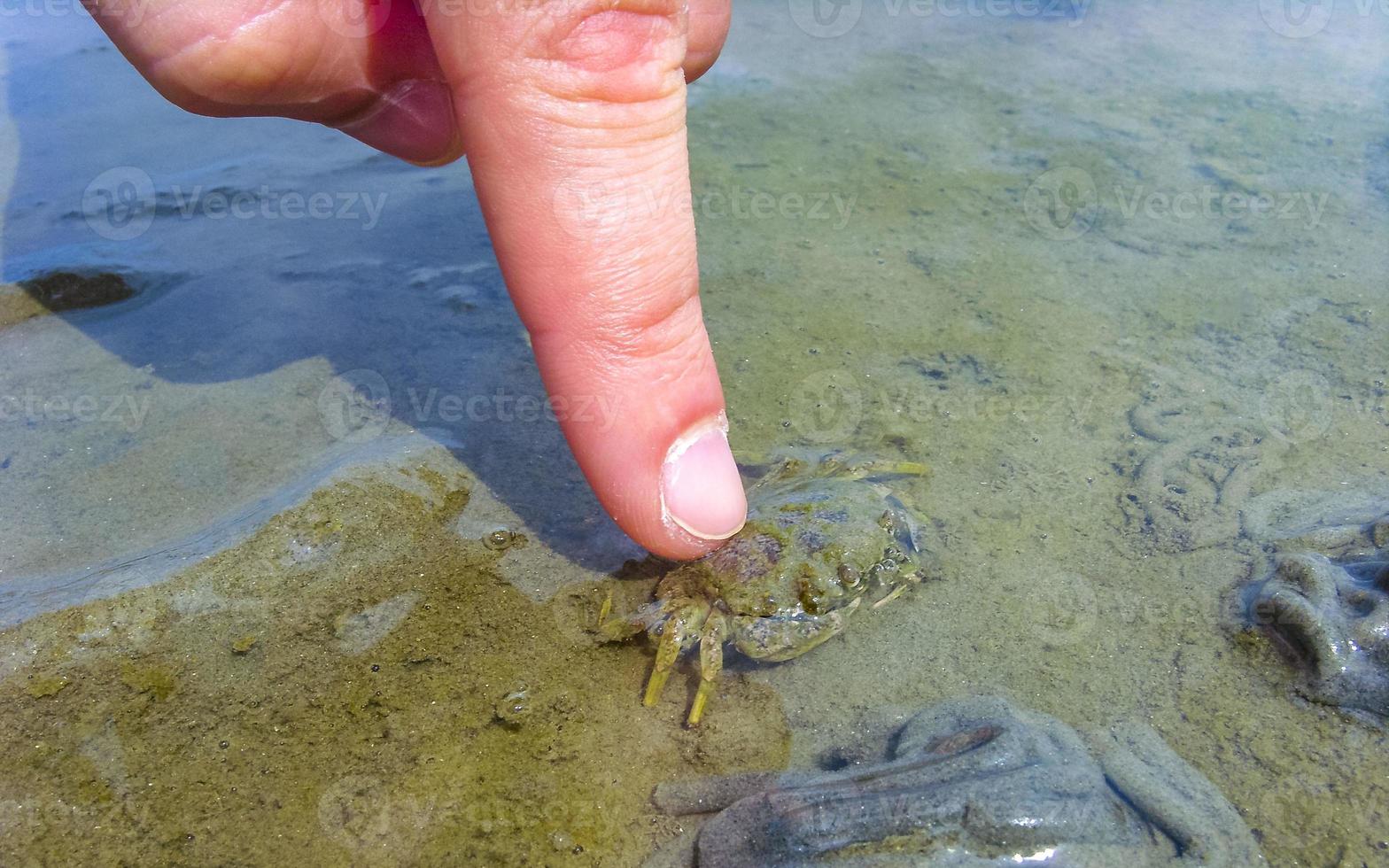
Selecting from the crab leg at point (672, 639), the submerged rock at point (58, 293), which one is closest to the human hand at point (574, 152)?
the crab leg at point (672, 639)

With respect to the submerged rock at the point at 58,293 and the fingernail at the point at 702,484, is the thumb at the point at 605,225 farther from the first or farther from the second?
the submerged rock at the point at 58,293

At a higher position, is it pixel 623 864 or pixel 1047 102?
pixel 1047 102

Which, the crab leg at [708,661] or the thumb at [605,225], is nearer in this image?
the thumb at [605,225]

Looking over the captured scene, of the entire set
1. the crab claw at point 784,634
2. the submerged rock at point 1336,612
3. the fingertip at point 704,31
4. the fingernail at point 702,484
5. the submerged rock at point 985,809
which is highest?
the fingertip at point 704,31

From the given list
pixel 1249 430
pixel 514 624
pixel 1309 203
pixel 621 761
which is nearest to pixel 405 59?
pixel 514 624

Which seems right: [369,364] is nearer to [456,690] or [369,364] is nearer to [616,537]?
[616,537]

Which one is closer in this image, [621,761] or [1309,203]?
[621,761]

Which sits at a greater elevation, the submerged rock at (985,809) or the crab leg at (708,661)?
the submerged rock at (985,809)

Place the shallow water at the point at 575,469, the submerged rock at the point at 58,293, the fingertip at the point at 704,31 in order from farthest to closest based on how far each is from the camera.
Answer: the submerged rock at the point at 58,293 < the fingertip at the point at 704,31 < the shallow water at the point at 575,469
